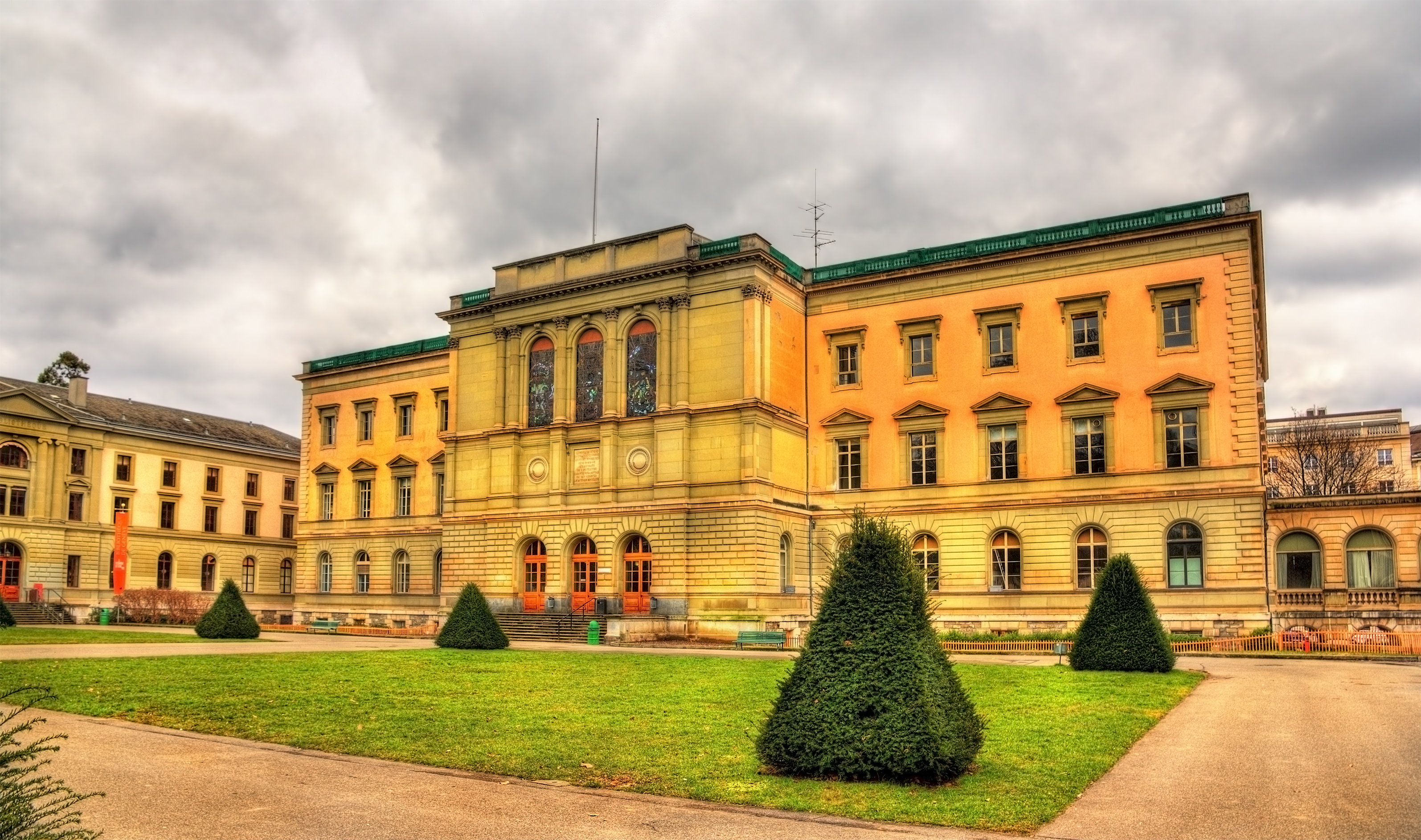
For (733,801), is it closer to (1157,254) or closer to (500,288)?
(1157,254)

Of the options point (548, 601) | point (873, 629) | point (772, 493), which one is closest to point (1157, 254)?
point (772, 493)

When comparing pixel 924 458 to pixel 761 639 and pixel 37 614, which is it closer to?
pixel 761 639

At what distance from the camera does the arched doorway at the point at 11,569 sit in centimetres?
6438

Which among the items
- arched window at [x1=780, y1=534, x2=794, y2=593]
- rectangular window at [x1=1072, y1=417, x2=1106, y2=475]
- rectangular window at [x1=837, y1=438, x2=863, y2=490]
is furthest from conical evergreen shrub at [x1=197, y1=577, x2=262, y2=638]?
rectangular window at [x1=1072, y1=417, x2=1106, y2=475]

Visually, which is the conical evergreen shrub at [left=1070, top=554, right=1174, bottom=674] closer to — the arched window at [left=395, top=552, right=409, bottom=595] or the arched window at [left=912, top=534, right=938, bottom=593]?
the arched window at [left=912, top=534, right=938, bottom=593]

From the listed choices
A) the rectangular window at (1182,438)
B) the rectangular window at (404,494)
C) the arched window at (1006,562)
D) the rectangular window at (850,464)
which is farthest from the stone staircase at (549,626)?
the rectangular window at (1182,438)

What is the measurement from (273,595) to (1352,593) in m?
64.0

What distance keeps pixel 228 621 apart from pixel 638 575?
52.6 feet

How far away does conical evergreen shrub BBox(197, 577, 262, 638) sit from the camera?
41375 millimetres

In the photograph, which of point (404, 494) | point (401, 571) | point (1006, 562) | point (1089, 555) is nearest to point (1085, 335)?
point (1089, 555)

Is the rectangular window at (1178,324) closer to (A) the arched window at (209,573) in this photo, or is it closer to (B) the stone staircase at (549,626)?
(B) the stone staircase at (549,626)

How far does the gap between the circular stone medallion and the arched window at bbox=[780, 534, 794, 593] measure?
637cm

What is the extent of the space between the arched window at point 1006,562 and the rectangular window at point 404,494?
30.5 meters

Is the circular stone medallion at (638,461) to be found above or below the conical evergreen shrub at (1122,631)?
above
